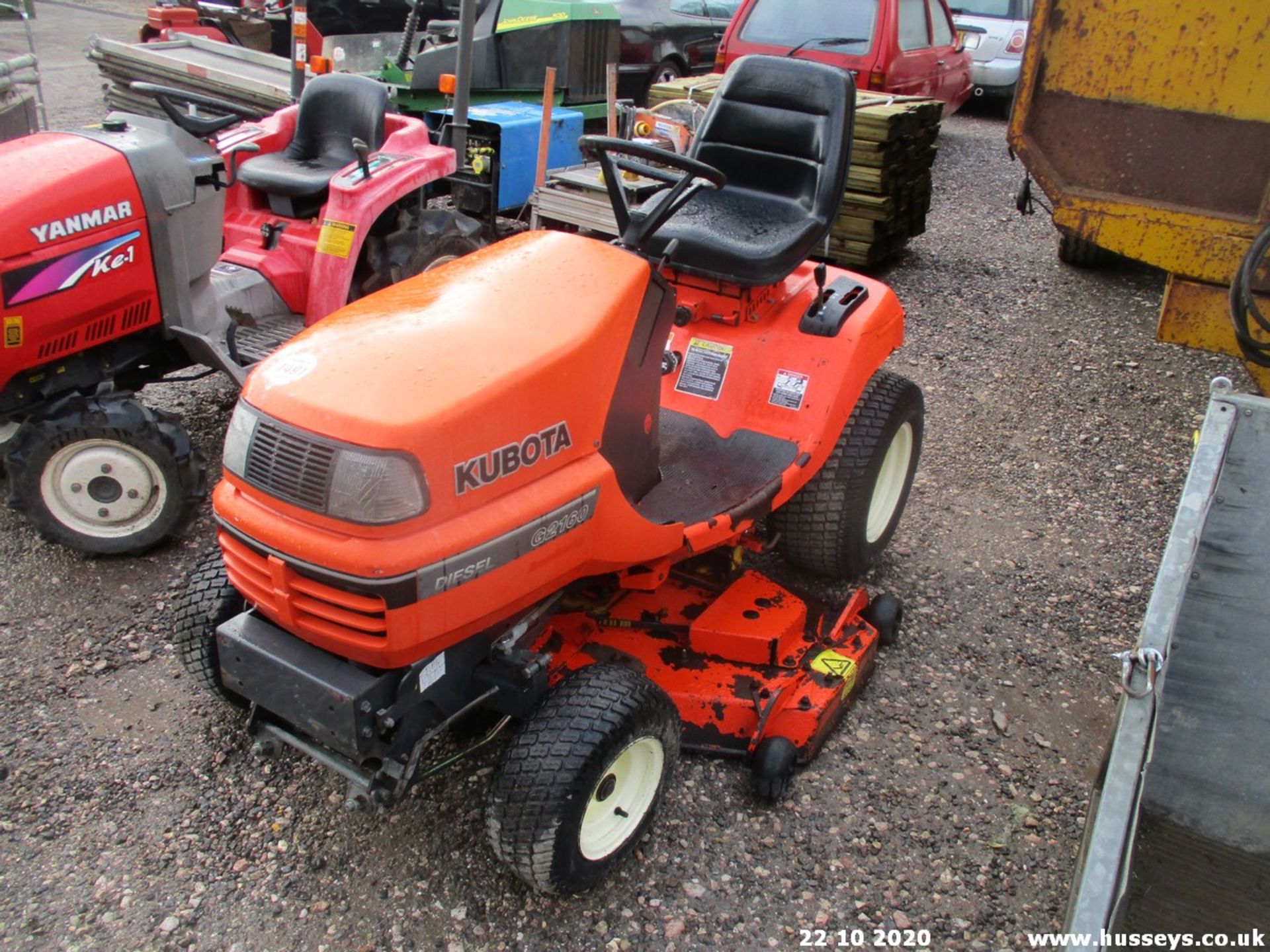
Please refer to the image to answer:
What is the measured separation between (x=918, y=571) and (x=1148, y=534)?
2.99 feet

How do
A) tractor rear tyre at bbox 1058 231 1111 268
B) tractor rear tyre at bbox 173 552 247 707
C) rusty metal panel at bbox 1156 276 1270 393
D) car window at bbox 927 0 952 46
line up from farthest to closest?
car window at bbox 927 0 952 46 → tractor rear tyre at bbox 1058 231 1111 268 → rusty metal panel at bbox 1156 276 1270 393 → tractor rear tyre at bbox 173 552 247 707

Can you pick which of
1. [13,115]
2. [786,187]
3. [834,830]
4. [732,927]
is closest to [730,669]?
[834,830]

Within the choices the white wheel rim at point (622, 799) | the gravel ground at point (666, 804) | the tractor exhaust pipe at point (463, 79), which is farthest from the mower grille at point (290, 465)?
the tractor exhaust pipe at point (463, 79)

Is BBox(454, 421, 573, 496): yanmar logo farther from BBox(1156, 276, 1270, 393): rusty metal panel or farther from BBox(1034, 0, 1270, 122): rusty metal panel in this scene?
BBox(1034, 0, 1270, 122): rusty metal panel

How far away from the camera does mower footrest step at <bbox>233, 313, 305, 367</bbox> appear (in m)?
3.68

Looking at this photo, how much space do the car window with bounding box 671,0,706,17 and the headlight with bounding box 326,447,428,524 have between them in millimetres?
8334

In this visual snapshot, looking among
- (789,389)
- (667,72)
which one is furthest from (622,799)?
(667,72)

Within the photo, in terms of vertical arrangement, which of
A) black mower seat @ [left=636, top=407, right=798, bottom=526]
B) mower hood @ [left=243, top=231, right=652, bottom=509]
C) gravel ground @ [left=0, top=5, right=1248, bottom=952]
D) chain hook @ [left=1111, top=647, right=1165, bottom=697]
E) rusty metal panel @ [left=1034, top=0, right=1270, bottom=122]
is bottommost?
gravel ground @ [left=0, top=5, right=1248, bottom=952]

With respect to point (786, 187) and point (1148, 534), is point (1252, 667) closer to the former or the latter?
point (1148, 534)

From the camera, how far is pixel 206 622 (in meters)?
2.24

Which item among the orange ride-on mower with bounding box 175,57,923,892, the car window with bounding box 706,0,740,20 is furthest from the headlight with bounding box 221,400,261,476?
the car window with bounding box 706,0,740,20

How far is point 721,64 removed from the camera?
7.02m

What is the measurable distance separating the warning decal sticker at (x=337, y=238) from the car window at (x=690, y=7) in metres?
5.96

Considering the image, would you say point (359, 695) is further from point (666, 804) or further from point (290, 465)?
point (666, 804)
